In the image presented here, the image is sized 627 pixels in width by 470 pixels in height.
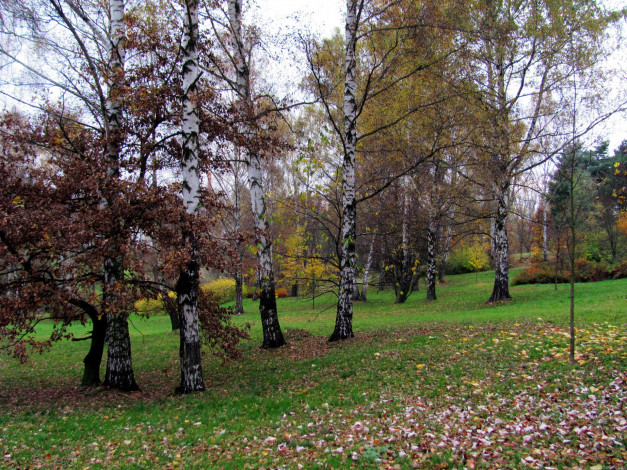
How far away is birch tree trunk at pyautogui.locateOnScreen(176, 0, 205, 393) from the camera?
7590 mm

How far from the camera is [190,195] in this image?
769 centimetres

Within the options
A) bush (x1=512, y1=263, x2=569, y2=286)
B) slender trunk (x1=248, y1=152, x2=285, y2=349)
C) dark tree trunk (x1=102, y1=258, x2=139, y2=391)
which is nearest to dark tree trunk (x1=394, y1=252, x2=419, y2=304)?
bush (x1=512, y1=263, x2=569, y2=286)

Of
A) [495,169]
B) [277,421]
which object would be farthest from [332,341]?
[495,169]

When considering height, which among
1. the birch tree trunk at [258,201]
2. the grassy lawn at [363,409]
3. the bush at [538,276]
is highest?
the birch tree trunk at [258,201]

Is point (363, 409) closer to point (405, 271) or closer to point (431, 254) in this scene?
point (431, 254)

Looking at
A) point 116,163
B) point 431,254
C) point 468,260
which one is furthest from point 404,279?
point 116,163

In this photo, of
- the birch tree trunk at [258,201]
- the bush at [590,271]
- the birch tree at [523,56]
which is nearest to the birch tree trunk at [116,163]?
the birch tree trunk at [258,201]

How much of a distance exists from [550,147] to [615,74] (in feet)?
11.8

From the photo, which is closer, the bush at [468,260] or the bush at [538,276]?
the bush at [538,276]

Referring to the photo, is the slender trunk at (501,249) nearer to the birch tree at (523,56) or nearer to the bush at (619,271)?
the birch tree at (523,56)

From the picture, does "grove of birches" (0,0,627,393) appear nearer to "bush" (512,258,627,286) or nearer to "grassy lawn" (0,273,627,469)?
"grassy lawn" (0,273,627,469)

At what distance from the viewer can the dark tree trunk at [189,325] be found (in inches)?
297

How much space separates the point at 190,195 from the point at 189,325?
97.1 inches

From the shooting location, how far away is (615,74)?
16547 millimetres
